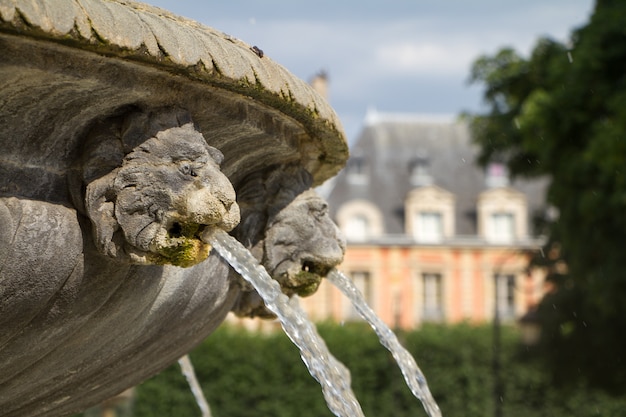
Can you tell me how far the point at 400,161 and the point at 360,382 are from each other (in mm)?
19540

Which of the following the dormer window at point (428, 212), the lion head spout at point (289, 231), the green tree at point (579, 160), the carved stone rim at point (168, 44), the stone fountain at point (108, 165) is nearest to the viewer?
the carved stone rim at point (168, 44)

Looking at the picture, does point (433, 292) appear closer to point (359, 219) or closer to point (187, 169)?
point (359, 219)

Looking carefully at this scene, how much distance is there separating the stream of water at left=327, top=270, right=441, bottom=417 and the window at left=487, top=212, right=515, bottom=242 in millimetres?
43420

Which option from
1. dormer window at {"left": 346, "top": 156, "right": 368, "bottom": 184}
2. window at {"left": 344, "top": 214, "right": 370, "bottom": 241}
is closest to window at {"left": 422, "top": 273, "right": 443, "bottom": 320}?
window at {"left": 344, "top": 214, "right": 370, "bottom": 241}

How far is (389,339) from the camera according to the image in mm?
3787

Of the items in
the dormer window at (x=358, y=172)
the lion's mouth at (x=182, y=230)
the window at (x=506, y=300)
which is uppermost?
the dormer window at (x=358, y=172)

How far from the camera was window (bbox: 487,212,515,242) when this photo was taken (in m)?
47.0

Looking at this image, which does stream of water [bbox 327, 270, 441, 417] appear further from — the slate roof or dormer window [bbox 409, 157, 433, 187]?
dormer window [bbox 409, 157, 433, 187]

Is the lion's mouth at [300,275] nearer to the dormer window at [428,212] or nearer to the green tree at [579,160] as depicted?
the green tree at [579,160]

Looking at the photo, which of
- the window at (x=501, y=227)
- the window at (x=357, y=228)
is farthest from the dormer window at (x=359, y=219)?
the window at (x=501, y=227)

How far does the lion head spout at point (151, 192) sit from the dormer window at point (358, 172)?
139 feet

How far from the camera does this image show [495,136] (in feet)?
67.6

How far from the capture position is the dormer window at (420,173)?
46094 mm

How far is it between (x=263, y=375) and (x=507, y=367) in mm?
6402
